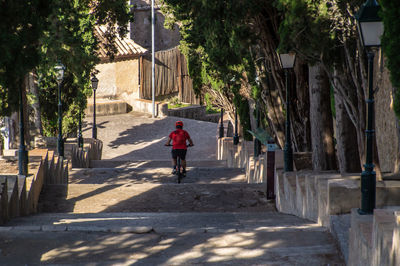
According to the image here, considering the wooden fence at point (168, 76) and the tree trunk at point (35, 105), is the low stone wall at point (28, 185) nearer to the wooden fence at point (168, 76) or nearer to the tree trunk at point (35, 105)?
the tree trunk at point (35, 105)

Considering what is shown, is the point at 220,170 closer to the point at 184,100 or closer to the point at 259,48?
the point at 259,48

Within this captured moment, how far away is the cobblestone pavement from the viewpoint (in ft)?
92.3

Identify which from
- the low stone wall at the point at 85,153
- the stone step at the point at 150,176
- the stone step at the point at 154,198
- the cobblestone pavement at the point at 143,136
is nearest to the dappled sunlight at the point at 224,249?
the stone step at the point at 154,198

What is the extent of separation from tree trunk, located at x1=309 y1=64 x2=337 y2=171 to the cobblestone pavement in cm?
1491

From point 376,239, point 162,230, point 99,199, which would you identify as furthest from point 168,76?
point 376,239

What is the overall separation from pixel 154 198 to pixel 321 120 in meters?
3.75

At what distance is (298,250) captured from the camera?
21.7 feet

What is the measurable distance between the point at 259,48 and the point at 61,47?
6.04m

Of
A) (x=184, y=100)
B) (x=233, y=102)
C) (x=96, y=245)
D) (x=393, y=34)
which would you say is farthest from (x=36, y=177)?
(x=184, y=100)

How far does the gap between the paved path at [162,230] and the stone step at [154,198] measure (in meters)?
0.02

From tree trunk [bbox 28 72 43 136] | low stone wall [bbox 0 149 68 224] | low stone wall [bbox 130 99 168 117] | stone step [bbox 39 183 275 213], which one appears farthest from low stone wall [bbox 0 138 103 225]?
low stone wall [bbox 130 99 168 117]

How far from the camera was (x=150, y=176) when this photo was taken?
16.8 m

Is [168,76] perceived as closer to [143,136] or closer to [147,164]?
[143,136]

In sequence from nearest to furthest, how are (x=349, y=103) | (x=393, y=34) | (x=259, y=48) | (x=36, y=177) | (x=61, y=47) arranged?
(x=393, y=34) < (x=349, y=103) < (x=36, y=177) < (x=259, y=48) < (x=61, y=47)
